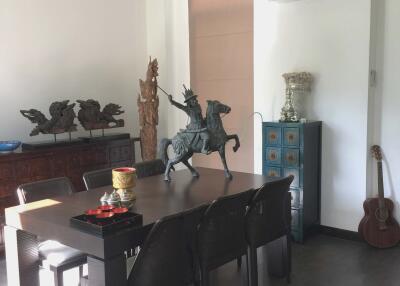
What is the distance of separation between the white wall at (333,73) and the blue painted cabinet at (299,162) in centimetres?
11

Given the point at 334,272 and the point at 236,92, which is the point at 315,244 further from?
the point at 236,92

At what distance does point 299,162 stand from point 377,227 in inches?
37.9

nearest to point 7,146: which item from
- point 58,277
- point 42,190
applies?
point 42,190

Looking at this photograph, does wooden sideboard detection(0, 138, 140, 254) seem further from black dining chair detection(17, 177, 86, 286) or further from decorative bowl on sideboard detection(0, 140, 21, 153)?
black dining chair detection(17, 177, 86, 286)

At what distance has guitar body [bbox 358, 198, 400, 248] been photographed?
Result: 4.12 m

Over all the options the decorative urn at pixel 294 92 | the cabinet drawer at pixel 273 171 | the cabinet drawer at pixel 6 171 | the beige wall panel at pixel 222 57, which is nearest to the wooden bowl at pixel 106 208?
the cabinet drawer at pixel 6 171

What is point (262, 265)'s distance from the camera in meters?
3.84

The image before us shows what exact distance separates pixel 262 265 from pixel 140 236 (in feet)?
6.19

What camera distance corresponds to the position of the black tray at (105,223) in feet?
6.96

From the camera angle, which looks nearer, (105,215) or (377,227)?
(105,215)

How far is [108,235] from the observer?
2111 mm

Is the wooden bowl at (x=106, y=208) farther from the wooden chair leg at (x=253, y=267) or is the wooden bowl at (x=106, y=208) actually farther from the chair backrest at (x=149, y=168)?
the chair backrest at (x=149, y=168)

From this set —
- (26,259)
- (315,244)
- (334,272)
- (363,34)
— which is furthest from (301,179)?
(26,259)

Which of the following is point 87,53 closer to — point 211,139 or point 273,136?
point 273,136
